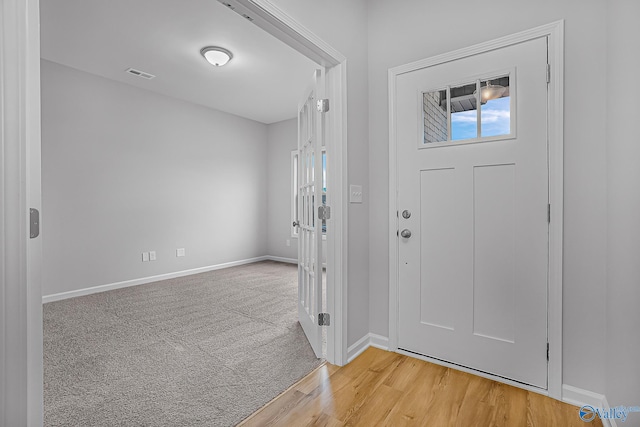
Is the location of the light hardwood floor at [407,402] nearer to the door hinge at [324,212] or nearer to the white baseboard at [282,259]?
the door hinge at [324,212]

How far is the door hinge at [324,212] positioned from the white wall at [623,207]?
4.85 ft

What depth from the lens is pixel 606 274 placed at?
1555 mm

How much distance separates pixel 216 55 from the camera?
3242 millimetres

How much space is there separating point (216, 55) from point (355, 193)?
229 cm

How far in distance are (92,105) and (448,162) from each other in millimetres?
4189

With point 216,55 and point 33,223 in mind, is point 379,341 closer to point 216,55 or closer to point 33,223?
point 33,223

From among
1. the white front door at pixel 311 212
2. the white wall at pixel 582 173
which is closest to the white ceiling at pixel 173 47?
the white front door at pixel 311 212

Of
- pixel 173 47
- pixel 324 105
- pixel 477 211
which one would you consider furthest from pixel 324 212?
pixel 173 47

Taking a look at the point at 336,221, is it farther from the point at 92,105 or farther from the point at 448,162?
the point at 92,105

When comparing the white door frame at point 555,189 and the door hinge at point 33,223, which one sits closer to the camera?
the door hinge at point 33,223

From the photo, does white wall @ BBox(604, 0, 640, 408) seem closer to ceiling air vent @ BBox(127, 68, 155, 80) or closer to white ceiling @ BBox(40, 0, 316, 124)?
white ceiling @ BBox(40, 0, 316, 124)

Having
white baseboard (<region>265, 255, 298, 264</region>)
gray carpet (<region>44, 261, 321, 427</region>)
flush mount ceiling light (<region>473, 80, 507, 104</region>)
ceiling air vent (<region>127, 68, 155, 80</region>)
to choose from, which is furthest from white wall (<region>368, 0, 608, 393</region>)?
white baseboard (<region>265, 255, 298, 264</region>)

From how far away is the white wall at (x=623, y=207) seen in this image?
4.24 feet

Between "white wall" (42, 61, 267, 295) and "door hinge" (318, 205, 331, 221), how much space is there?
331 centimetres
